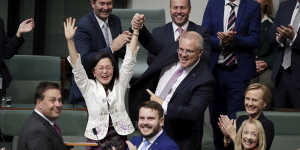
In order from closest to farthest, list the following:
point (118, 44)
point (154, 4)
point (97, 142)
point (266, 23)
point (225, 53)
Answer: point (97, 142) < point (118, 44) < point (225, 53) < point (266, 23) < point (154, 4)

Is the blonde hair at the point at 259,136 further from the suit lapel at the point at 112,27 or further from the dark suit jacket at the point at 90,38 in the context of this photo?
the suit lapel at the point at 112,27

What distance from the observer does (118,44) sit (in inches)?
226

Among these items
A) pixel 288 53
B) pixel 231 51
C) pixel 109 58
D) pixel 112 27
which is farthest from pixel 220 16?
pixel 109 58

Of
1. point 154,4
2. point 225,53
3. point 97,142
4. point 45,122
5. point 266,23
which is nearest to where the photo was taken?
point 45,122

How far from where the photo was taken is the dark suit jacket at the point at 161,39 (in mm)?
5805

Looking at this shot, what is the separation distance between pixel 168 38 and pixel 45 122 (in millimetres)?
1750

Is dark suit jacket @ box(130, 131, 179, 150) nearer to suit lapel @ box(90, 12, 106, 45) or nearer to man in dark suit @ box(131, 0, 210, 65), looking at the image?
man in dark suit @ box(131, 0, 210, 65)

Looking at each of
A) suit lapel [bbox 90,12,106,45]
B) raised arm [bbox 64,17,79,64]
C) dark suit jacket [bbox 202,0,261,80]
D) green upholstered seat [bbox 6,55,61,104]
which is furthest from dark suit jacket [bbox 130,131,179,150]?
green upholstered seat [bbox 6,55,61,104]

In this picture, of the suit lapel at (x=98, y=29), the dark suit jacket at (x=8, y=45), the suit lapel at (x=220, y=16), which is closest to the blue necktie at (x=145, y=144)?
the suit lapel at (x=98, y=29)

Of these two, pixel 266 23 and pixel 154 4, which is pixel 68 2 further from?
pixel 266 23

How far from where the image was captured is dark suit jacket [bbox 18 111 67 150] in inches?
173

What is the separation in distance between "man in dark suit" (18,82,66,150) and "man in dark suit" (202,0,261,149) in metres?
2.00

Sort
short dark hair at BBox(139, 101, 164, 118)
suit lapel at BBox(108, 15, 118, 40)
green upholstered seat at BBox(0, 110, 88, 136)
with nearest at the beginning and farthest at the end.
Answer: short dark hair at BBox(139, 101, 164, 118), suit lapel at BBox(108, 15, 118, 40), green upholstered seat at BBox(0, 110, 88, 136)

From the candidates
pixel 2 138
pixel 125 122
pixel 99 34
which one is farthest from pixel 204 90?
pixel 2 138
